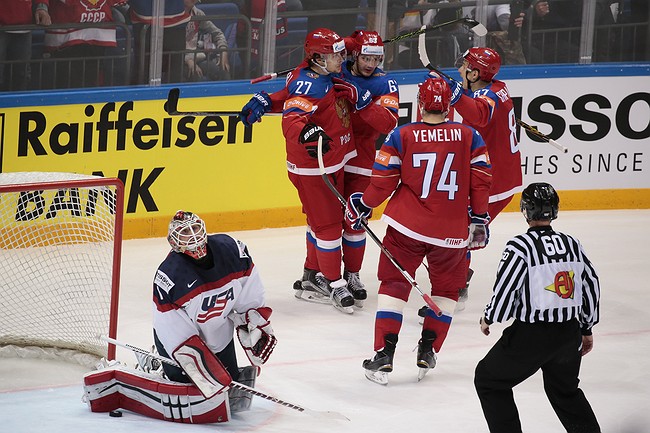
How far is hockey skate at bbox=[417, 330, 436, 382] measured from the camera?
514 centimetres

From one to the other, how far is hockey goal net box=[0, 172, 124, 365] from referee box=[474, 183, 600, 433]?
1738 mm

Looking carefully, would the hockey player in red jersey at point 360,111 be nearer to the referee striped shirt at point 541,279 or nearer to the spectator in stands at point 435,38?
the spectator in stands at point 435,38

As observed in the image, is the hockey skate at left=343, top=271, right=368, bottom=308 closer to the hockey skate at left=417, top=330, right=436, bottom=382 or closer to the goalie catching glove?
the hockey skate at left=417, top=330, right=436, bottom=382

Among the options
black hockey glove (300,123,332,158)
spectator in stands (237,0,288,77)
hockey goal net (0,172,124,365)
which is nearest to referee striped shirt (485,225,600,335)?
hockey goal net (0,172,124,365)

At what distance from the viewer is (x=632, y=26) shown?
865cm

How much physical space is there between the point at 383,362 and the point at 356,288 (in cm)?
130

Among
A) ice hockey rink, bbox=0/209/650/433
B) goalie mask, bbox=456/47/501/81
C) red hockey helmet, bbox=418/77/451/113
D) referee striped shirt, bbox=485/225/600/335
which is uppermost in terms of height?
goalie mask, bbox=456/47/501/81

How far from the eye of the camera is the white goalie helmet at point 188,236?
170 inches

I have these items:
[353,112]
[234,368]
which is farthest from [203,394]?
[353,112]

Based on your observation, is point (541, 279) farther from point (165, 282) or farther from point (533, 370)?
point (165, 282)

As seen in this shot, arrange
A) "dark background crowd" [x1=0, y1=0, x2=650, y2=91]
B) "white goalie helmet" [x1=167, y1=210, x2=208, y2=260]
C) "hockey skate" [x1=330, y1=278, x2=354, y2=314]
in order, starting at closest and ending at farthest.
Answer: "white goalie helmet" [x1=167, y1=210, x2=208, y2=260] → "hockey skate" [x1=330, y1=278, x2=354, y2=314] → "dark background crowd" [x1=0, y1=0, x2=650, y2=91]

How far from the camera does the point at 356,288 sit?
6.37 m

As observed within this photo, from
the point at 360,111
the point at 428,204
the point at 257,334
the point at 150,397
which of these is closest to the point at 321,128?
the point at 360,111

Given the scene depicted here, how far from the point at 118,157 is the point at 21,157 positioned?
1.89 feet
